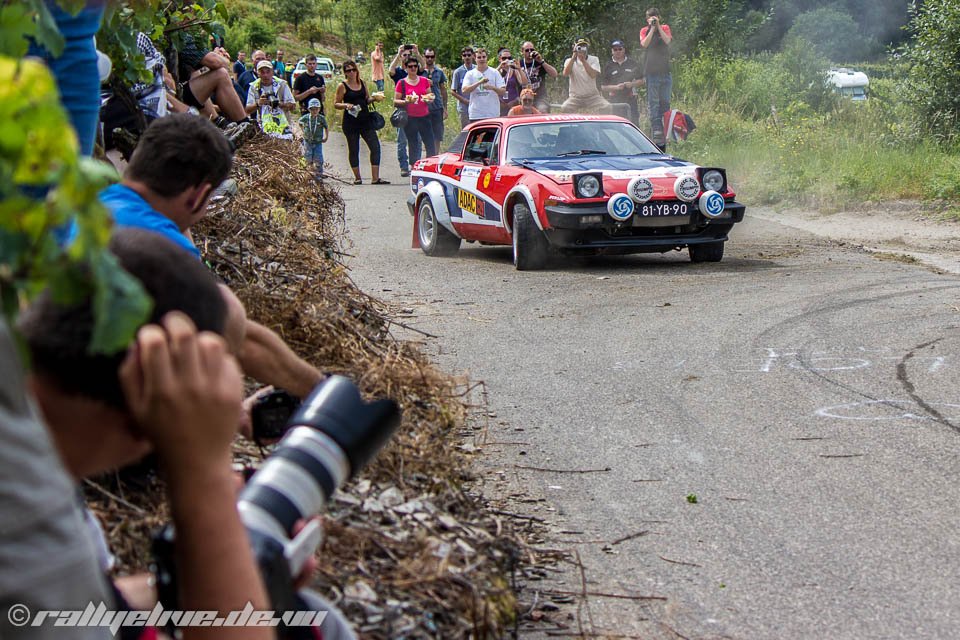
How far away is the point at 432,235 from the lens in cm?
1309

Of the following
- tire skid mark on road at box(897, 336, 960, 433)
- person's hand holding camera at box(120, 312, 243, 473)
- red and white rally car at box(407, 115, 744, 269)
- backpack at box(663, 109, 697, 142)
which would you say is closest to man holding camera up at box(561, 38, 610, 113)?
backpack at box(663, 109, 697, 142)

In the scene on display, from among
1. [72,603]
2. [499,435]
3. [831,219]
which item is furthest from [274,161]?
[831,219]

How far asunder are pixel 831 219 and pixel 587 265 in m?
5.00

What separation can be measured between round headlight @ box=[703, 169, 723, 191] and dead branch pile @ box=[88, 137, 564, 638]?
5.02 m

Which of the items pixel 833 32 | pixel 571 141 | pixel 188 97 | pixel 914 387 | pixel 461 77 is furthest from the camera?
pixel 833 32

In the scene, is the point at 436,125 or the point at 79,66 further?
the point at 436,125

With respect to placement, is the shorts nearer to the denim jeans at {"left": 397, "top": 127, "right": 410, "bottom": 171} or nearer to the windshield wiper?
the windshield wiper

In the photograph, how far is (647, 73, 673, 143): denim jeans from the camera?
773 inches

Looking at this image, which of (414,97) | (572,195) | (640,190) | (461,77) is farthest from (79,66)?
(461,77)

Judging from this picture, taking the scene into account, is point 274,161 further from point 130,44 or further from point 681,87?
point 681,87

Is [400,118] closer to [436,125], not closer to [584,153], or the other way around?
[436,125]

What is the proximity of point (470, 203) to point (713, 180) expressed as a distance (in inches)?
104

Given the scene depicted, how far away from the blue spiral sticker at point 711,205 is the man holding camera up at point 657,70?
844 centimetres

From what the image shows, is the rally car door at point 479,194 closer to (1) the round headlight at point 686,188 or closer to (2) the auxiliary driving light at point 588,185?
(2) the auxiliary driving light at point 588,185
